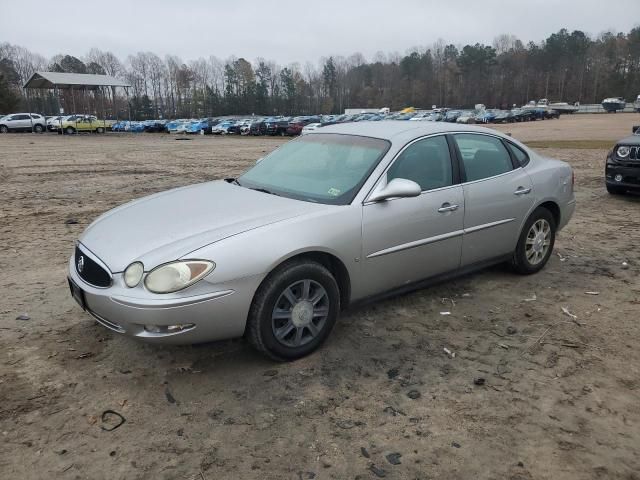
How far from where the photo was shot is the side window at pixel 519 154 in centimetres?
510

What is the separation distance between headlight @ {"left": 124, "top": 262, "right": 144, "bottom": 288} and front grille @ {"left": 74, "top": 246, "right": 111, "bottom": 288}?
147 mm

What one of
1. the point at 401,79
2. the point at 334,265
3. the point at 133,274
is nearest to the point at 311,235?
the point at 334,265

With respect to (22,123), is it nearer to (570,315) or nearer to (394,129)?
(394,129)

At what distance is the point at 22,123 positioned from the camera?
4356 cm

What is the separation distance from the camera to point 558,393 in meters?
3.20

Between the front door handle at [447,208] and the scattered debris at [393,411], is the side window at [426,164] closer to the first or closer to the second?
the front door handle at [447,208]

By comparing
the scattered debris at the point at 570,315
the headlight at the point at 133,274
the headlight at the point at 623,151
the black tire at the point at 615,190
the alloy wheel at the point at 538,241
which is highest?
the headlight at the point at 623,151

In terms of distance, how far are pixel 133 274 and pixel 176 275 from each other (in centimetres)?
28

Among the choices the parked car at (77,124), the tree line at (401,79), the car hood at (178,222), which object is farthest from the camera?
the tree line at (401,79)

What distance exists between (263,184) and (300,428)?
2.12m

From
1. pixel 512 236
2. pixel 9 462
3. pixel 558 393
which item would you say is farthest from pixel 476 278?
pixel 9 462

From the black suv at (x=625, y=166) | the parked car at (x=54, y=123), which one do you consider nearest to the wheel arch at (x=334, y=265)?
the black suv at (x=625, y=166)

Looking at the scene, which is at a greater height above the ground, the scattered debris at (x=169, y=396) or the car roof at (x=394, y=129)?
the car roof at (x=394, y=129)

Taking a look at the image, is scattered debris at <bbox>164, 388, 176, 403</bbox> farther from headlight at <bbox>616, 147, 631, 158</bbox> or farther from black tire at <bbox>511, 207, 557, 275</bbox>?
headlight at <bbox>616, 147, 631, 158</bbox>
